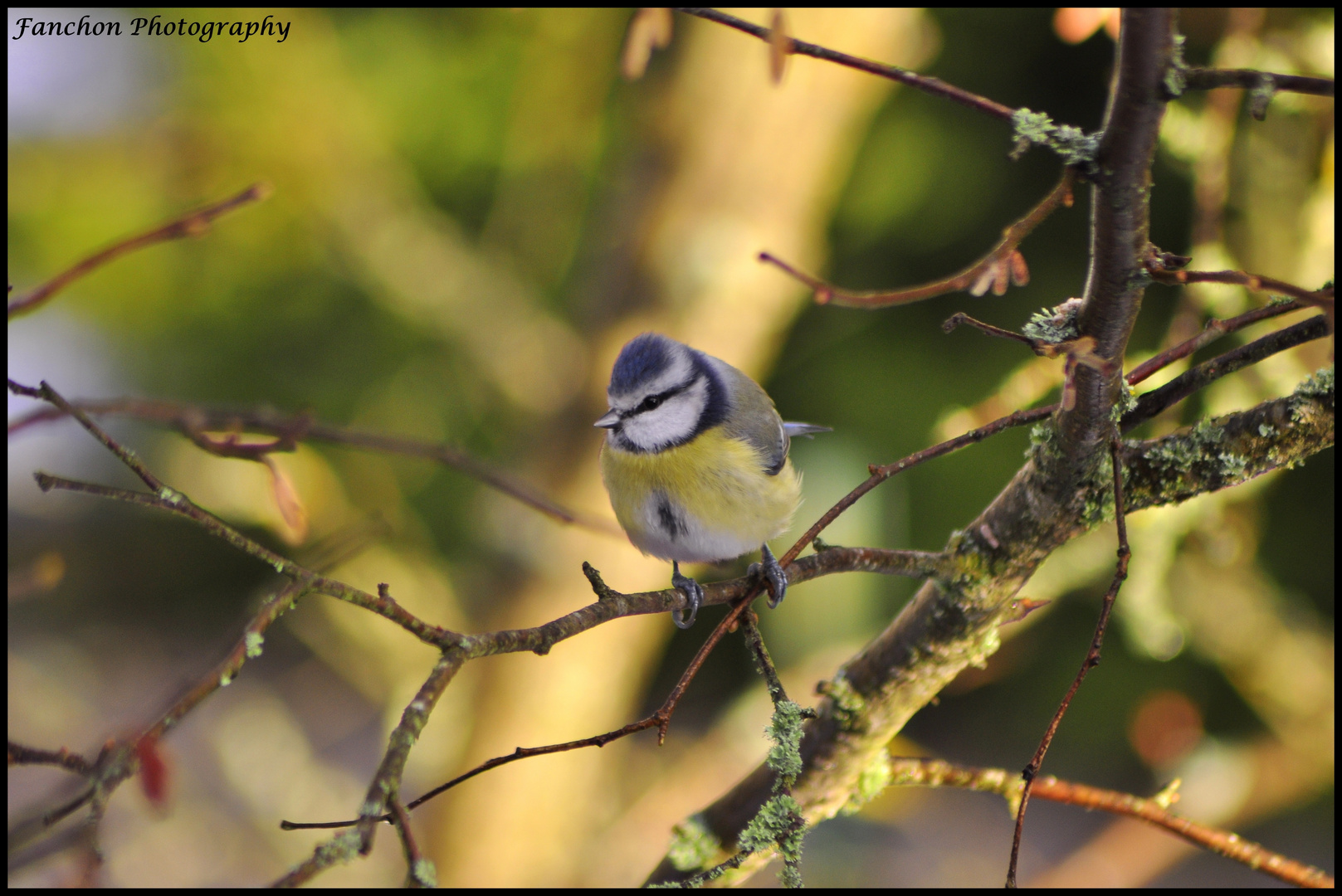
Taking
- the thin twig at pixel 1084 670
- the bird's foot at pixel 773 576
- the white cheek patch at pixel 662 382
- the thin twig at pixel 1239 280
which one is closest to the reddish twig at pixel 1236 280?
the thin twig at pixel 1239 280

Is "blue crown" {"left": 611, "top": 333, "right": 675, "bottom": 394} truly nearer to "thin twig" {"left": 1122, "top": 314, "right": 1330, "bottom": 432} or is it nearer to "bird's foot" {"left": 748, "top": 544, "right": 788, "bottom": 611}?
"bird's foot" {"left": 748, "top": 544, "right": 788, "bottom": 611}

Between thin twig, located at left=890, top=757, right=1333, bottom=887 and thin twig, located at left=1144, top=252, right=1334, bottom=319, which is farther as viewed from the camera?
→ thin twig, located at left=890, top=757, right=1333, bottom=887

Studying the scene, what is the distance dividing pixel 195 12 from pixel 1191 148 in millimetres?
1824

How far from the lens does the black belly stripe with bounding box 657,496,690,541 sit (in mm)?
944

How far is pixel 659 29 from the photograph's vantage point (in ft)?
1.69

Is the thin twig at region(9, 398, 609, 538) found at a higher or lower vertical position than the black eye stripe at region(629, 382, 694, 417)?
lower

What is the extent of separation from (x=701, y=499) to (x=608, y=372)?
0.65 metres

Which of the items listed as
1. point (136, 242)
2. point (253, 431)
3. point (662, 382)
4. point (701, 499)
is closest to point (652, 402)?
point (662, 382)

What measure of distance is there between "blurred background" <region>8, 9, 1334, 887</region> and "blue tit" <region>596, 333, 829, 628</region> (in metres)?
0.26

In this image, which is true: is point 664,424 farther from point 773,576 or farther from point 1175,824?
point 1175,824

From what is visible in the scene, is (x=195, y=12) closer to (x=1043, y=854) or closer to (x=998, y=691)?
(x=998, y=691)

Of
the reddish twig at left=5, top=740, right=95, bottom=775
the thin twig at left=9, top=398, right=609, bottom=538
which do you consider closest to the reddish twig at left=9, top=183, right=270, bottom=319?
the thin twig at left=9, top=398, right=609, bottom=538

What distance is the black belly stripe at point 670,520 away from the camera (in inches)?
37.2

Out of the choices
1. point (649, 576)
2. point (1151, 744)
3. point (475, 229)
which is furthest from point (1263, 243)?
point (475, 229)
